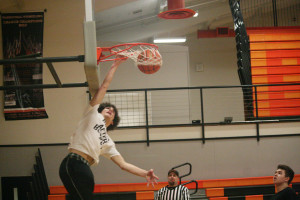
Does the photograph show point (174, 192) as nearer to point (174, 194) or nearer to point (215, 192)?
point (174, 194)

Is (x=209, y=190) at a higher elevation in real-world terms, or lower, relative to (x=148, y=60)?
lower

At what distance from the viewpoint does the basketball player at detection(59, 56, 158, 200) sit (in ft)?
8.98

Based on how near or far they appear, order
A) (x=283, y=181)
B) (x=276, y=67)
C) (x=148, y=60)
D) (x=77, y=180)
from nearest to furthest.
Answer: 1. (x=77, y=180)
2. (x=148, y=60)
3. (x=283, y=181)
4. (x=276, y=67)

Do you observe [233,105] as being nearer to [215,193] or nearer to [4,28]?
[215,193]

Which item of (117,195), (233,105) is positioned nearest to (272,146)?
(117,195)

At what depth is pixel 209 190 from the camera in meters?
7.15

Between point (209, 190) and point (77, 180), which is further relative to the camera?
point (209, 190)

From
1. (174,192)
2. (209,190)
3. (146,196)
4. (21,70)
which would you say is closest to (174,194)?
(174,192)

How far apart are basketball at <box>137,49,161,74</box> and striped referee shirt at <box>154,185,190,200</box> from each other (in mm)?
2407

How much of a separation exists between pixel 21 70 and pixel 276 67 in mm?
5694

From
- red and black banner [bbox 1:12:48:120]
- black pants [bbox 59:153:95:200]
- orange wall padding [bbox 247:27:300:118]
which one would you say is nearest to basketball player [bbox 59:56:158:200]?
black pants [bbox 59:153:95:200]

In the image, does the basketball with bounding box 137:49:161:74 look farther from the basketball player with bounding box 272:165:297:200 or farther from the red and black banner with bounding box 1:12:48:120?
the red and black banner with bounding box 1:12:48:120

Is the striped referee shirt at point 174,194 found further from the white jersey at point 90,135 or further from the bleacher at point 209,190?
the white jersey at point 90,135

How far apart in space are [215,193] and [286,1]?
782 cm
